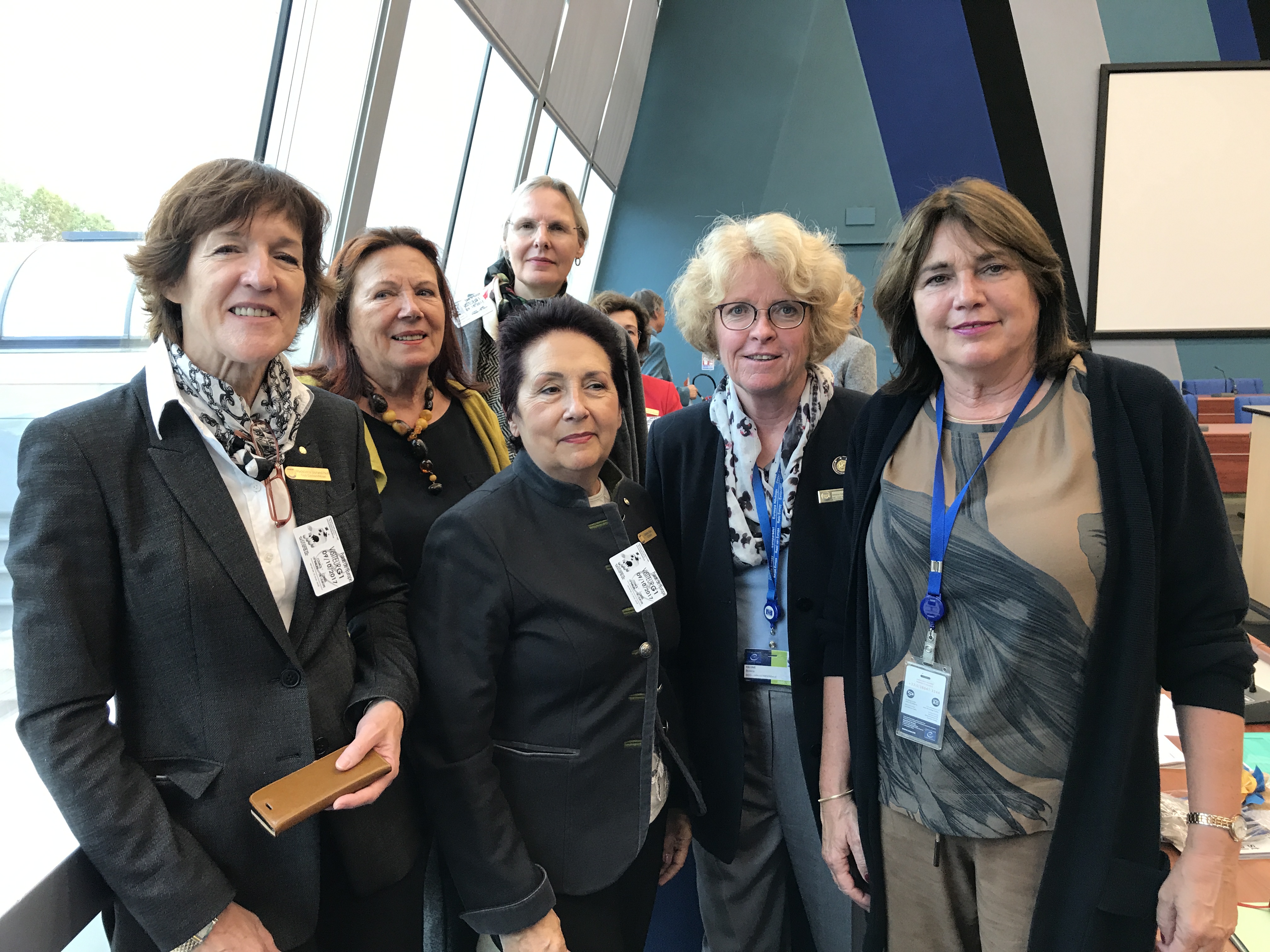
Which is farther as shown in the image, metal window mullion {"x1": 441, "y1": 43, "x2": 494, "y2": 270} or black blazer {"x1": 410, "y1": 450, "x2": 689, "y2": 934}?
metal window mullion {"x1": 441, "y1": 43, "x2": 494, "y2": 270}

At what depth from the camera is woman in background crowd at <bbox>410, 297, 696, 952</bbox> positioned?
1327mm

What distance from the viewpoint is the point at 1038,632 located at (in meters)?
1.21

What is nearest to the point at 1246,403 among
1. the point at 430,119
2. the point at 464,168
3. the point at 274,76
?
the point at 464,168

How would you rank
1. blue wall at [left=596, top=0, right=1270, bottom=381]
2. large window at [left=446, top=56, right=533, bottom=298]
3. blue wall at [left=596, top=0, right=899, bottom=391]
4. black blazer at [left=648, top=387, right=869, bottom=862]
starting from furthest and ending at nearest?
blue wall at [left=596, top=0, right=899, bottom=391] → blue wall at [left=596, top=0, right=1270, bottom=381] → large window at [left=446, top=56, right=533, bottom=298] → black blazer at [left=648, top=387, right=869, bottom=862]

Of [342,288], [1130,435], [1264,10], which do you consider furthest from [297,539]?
[1264,10]

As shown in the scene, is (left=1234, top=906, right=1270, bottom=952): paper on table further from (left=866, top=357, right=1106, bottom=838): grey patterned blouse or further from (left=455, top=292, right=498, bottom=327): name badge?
(left=455, top=292, right=498, bottom=327): name badge

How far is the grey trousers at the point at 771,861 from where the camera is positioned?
1.70m

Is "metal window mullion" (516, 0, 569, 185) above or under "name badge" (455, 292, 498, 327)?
above

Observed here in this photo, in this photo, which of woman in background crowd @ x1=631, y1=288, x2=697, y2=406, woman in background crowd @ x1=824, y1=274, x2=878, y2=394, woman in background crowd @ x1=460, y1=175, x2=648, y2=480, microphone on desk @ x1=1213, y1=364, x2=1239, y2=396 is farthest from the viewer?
microphone on desk @ x1=1213, y1=364, x2=1239, y2=396

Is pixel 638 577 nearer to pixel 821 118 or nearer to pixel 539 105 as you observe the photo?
pixel 539 105

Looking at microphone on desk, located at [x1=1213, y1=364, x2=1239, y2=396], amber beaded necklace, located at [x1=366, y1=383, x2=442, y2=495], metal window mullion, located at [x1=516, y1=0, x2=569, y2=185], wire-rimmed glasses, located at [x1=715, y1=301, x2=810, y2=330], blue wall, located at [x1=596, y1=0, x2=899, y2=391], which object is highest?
blue wall, located at [x1=596, y1=0, x2=899, y2=391]

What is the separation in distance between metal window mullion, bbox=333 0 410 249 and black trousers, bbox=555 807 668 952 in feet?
10.3

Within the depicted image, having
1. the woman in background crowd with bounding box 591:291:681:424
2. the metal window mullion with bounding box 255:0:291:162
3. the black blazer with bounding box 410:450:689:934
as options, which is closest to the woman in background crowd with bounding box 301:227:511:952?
the black blazer with bounding box 410:450:689:934

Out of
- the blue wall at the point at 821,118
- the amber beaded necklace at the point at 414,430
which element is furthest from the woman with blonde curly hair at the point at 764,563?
the blue wall at the point at 821,118
